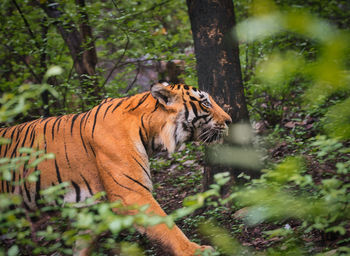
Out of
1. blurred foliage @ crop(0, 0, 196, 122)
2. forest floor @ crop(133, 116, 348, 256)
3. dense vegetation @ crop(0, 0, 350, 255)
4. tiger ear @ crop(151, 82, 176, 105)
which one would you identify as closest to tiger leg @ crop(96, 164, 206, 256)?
dense vegetation @ crop(0, 0, 350, 255)

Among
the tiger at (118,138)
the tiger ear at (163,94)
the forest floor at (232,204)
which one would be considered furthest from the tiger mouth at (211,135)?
the forest floor at (232,204)

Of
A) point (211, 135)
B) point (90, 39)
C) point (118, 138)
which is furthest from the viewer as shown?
point (90, 39)

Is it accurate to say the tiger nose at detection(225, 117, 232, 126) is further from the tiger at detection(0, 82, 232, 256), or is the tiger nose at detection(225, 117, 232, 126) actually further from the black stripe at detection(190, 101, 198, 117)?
the black stripe at detection(190, 101, 198, 117)

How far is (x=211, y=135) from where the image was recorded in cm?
351

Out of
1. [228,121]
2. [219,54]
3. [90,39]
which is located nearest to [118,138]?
[228,121]

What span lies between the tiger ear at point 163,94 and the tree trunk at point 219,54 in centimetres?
69

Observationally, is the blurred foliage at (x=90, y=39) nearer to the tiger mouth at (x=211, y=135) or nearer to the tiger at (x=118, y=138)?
the tiger at (x=118, y=138)

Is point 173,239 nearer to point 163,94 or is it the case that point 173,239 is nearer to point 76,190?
point 76,190

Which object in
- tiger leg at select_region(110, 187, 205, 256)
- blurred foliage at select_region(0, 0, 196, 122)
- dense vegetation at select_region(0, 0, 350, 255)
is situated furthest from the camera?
blurred foliage at select_region(0, 0, 196, 122)

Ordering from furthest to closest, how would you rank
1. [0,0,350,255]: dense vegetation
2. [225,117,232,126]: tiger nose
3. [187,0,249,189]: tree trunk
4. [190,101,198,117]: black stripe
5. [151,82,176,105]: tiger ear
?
1. [187,0,249,189]: tree trunk
2. [225,117,232,126]: tiger nose
3. [190,101,198,117]: black stripe
4. [151,82,176,105]: tiger ear
5. [0,0,350,255]: dense vegetation

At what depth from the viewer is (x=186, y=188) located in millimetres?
4941

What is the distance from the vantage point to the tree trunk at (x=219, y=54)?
377cm

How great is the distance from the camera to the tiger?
123 inches

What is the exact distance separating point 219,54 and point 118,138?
1.55m
